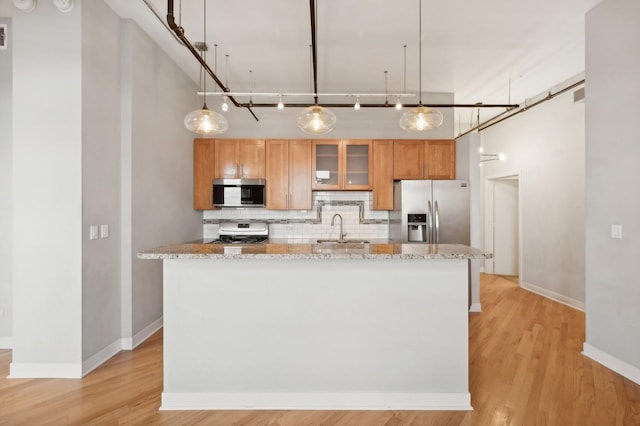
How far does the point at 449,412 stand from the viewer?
229 cm

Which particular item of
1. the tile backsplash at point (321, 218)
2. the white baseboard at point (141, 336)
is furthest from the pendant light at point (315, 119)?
the white baseboard at point (141, 336)

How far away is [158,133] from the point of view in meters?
3.88

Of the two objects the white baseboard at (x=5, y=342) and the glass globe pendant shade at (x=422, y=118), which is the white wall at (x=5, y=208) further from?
the glass globe pendant shade at (x=422, y=118)

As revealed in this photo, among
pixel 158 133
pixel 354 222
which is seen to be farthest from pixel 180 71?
pixel 354 222

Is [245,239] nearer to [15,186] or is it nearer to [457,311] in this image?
[15,186]

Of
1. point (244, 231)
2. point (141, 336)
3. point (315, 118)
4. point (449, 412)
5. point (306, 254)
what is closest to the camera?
point (306, 254)

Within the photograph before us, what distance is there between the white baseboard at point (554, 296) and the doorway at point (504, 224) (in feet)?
3.46

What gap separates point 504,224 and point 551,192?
5.70ft

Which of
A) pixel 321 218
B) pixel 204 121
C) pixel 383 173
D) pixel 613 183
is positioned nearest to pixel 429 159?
pixel 383 173

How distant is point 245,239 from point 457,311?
3450 mm

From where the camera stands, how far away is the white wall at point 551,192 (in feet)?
15.9

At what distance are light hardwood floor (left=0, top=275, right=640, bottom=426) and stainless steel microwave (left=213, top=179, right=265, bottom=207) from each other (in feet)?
6.98

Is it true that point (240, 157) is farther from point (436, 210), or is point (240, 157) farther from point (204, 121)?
point (436, 210)

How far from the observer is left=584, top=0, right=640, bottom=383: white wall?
2777mm
